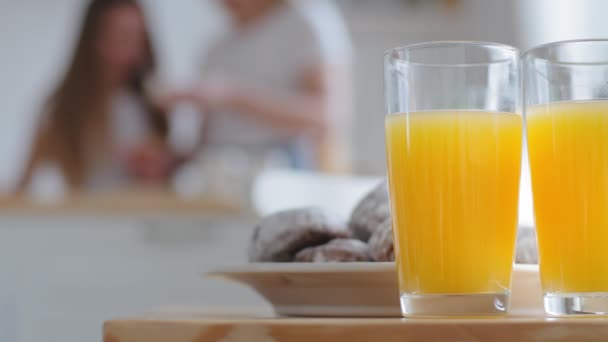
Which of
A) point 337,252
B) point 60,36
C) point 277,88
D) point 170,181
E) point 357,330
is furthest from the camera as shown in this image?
point 60,36

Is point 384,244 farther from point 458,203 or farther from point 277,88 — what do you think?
point 277,88

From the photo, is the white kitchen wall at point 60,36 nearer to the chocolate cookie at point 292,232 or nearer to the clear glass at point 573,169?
the chocolate cookie at point 292,232

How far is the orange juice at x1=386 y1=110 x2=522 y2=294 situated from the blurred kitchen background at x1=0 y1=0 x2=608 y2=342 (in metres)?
0.33

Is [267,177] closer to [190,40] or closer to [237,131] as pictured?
[237,131]

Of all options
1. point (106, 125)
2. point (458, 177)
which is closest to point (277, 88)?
point (106, 125)

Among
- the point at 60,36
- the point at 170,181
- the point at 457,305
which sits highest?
the point at 60,36

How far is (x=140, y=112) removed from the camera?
8.93 ft

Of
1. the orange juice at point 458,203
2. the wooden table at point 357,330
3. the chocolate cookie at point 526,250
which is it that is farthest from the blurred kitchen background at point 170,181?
the wooden table at point 357,330

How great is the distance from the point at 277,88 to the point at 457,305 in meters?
1.90

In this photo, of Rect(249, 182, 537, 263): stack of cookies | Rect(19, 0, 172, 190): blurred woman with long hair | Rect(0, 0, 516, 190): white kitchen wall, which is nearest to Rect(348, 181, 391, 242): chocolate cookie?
Rect(249, 182, 537, 263): stack of cookies

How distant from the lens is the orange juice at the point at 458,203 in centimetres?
49

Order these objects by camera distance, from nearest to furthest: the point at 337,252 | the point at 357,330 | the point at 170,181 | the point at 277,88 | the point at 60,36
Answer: the point at 357,330 → the point at 337,252 → the point at 277,88 → the point at 170,181 → the point at 60,36

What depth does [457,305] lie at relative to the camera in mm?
477

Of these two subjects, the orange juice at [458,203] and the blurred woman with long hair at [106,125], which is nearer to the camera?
the orange juice at [458,203]
